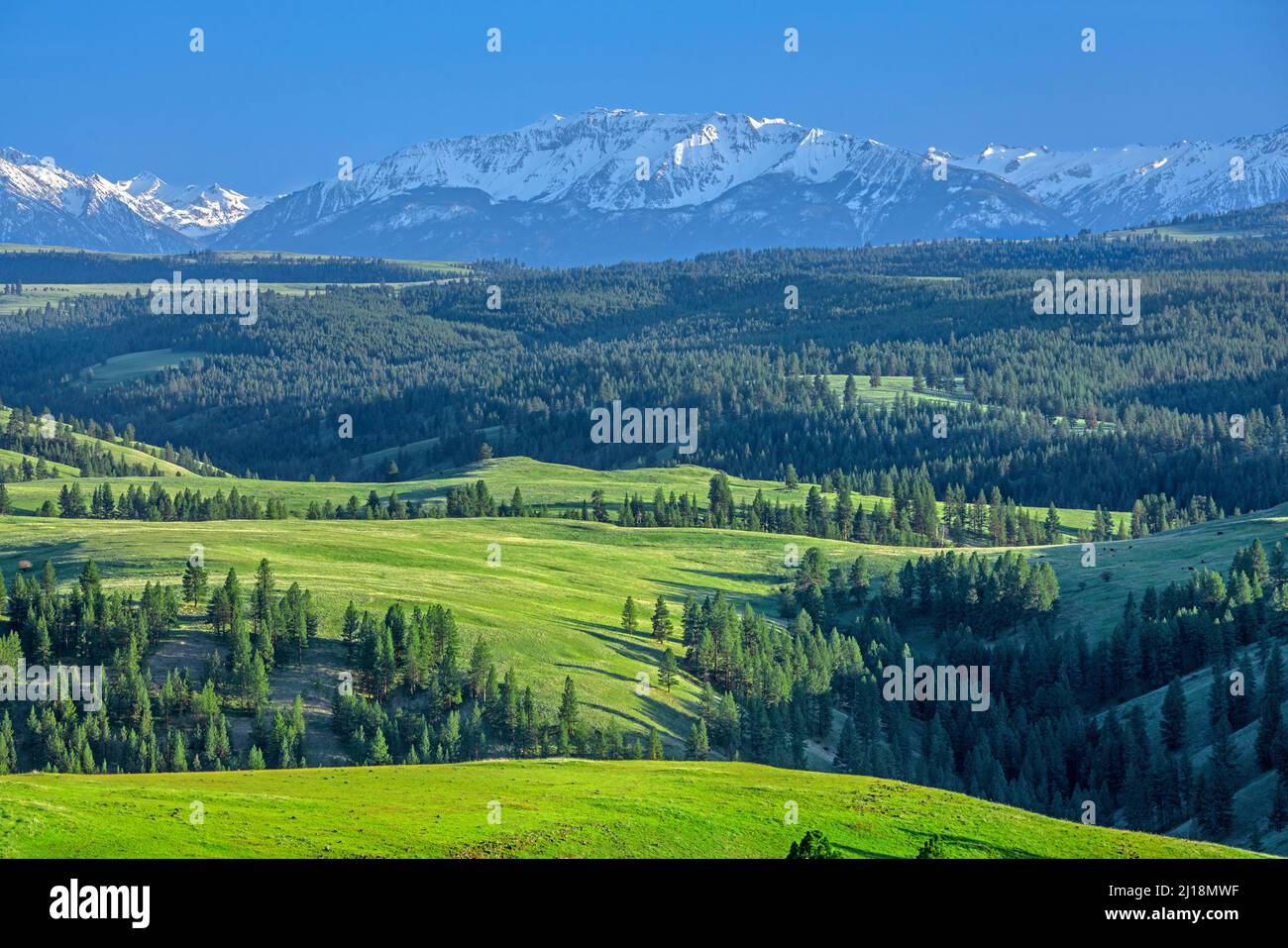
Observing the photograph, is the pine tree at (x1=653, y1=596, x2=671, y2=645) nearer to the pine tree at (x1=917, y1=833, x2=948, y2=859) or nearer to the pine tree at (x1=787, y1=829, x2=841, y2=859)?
the pine tree at (x1=917, y1=833, x2=948, y2=859)

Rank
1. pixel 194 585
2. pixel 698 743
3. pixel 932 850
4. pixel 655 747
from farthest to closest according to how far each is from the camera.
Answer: pixel 194 585
pixel 698 743
pixel 655 747
pixel 932 850

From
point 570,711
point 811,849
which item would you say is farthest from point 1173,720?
point 811,849

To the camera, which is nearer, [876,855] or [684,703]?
[876,855]

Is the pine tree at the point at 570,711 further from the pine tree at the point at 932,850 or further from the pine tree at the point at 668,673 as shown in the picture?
the pine tree at the point at 932,850

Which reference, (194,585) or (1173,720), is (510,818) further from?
(194,585)

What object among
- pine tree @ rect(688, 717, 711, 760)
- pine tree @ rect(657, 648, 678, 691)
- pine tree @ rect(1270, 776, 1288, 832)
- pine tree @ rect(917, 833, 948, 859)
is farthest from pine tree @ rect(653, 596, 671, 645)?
pine tree @ rect(917, 833, 948, 859)
